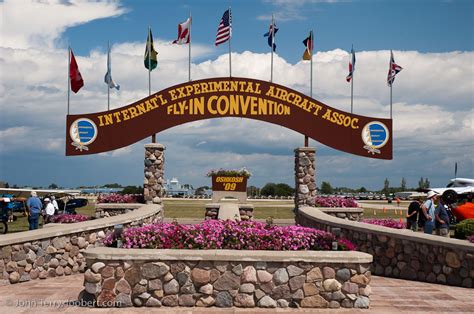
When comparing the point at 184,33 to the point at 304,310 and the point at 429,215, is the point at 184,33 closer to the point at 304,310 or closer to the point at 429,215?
the point at 429,215

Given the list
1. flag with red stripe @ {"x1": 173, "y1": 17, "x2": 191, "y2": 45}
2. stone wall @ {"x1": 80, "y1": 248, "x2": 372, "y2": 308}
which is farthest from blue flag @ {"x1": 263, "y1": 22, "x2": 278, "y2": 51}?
stone wall @ {"x1": 80, "y1": 248, "x2": 372, "y2": 308}

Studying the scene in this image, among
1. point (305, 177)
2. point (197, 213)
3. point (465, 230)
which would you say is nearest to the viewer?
point (465, 230)

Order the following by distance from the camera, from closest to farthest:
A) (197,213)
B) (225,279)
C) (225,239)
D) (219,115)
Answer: (225,279) → (225,239) → (219,115) → (197,213)

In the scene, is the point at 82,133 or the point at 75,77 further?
the point at 75,77

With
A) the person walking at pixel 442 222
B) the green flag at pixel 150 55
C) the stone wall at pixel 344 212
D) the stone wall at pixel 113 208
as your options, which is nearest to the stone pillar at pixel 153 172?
the stone wall at pixel 113 208

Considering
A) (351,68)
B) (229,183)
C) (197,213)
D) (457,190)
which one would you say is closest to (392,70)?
(351,68)

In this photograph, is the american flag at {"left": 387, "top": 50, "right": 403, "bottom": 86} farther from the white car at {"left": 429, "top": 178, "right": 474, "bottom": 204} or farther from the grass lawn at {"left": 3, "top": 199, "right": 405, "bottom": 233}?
the grass lawn at {"left": 3, "top": 199, "right": 405, "bottom": 233}

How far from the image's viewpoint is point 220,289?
9180mm

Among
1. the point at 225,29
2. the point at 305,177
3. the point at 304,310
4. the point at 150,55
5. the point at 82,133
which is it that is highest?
the point at 225,29

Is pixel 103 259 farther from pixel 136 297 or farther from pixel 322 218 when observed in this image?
pixel 322 218

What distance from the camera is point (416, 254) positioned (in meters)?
12.3

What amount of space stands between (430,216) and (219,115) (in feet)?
30.6

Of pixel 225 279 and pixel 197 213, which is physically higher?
pixel 225 279

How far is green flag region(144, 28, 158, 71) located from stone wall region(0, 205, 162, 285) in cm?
1107
